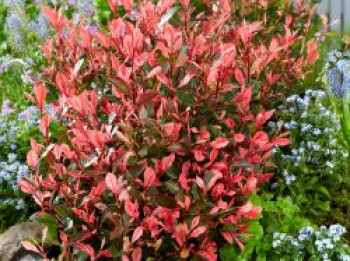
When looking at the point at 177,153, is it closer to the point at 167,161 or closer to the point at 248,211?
the point at 167,161

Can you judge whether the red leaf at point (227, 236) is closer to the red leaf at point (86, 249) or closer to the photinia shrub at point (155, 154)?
the photinia shrub at point (155, 154)

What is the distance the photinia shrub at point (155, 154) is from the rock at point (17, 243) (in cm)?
15

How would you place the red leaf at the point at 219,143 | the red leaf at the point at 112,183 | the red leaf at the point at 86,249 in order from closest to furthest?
the red leaf at the point at 112,183 < the red leaf at the point at 86,249 < the red leaf at the point at 219,143

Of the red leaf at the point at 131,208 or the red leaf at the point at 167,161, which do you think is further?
the red leaf at the point at 167,161

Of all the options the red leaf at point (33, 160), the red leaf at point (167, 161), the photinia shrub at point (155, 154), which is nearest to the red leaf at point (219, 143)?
the photinia shrub at point (155, 154)

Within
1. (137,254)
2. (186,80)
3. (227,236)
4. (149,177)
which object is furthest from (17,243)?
(186,80)

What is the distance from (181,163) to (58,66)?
0.95 meters

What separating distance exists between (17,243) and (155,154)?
2.44 feet

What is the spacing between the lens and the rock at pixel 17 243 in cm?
297

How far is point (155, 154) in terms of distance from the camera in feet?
9.05

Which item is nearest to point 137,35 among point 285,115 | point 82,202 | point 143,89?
point 143,89

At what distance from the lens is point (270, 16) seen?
414 centimetres

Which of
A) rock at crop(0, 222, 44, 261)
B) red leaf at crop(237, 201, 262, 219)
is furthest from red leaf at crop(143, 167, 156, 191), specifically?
rock at crop(0, 222, 44, 261)

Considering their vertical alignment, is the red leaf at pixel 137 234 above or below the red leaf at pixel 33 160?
below
